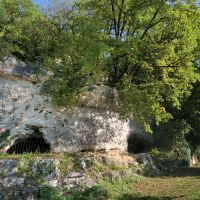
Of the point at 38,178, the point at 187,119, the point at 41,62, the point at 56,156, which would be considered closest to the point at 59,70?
the point at 41,62

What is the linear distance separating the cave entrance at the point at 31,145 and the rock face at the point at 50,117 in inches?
13.1

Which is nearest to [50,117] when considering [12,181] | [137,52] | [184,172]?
[12,181]

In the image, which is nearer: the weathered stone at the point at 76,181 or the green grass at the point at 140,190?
the green grass at the point at 140,190

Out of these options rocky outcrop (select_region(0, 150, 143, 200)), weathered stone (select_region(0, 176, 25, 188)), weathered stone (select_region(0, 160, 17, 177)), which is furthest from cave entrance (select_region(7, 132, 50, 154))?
weathered stone (select_region(0, 176, 25, 188))

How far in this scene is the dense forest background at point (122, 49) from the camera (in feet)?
62.5

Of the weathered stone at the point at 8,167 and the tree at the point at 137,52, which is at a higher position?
the tree at the point at 137,52

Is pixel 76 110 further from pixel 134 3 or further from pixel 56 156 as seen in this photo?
pixel 134 3

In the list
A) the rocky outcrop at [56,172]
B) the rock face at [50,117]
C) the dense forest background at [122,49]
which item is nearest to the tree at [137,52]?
the dense forest background at [122,49]

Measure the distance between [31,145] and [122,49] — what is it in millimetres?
6809

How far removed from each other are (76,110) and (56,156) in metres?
3.36

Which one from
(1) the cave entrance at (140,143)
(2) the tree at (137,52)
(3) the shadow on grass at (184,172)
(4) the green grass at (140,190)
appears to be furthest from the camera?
(1) the cave entrance at (140,143)

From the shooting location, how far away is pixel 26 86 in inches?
836

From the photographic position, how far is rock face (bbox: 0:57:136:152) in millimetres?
19891

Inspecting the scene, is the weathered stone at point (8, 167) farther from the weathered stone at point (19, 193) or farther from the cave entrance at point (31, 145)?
the cave entrance at point (31, 145)
